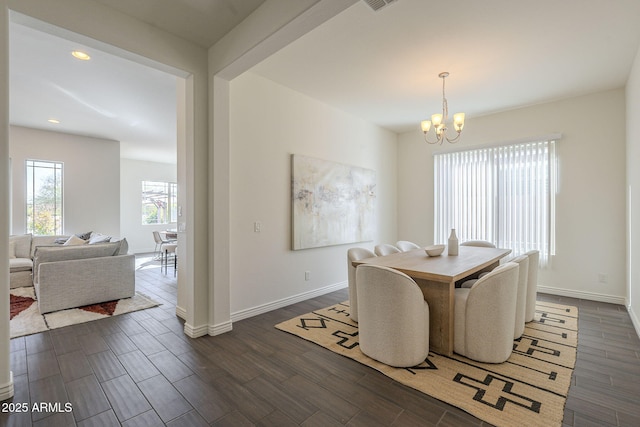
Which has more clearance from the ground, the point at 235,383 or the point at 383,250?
the point at 383,250

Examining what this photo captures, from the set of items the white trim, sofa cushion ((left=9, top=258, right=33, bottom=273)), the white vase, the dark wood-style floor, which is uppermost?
the white vase

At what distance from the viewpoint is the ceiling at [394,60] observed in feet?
7.96

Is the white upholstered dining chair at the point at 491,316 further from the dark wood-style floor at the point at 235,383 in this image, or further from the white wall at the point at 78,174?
the white wall at the point at 78,174

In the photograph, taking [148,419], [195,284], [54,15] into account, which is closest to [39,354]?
[195,284]

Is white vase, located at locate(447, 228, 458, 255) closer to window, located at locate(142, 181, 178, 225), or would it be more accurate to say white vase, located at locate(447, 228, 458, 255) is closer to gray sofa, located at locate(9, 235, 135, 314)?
gray sofa, located at locate(9, 235, 135, 314)

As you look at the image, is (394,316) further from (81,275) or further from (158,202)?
(158,202)

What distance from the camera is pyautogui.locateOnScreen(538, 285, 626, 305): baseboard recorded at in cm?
396

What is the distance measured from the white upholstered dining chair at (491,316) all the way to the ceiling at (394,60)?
2106mm

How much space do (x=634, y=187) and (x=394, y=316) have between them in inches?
124

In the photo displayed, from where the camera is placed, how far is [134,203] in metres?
9.01

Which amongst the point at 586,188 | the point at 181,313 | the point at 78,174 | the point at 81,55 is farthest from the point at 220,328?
the point at 78,174

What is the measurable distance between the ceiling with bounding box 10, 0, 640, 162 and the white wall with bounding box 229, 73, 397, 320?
284 millimetres

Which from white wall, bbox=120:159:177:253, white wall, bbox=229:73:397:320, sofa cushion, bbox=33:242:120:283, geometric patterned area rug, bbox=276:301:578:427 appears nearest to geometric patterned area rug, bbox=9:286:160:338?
sofa cushion, bbox=33:242:120:283

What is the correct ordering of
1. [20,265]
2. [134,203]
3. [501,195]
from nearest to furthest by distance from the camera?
[20,265]
[501,195]
[134,203]
